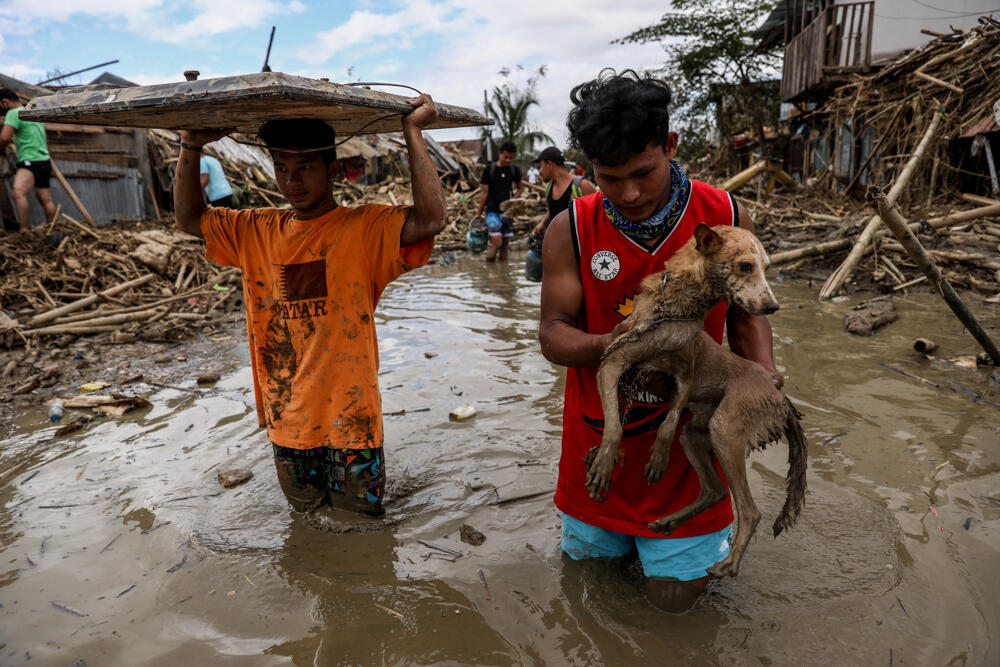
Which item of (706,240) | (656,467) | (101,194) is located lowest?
(656,467)

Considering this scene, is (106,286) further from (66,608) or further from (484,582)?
(484,582)

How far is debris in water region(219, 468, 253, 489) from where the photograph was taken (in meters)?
3.45

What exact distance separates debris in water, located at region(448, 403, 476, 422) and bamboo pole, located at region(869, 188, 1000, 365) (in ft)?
9.29

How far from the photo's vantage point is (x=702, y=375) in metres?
1.93

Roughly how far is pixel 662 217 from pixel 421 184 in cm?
100

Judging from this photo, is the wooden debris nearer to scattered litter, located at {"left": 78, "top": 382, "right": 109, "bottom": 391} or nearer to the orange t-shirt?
the orange t-shirt

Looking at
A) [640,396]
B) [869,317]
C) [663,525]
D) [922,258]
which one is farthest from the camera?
[869,317]

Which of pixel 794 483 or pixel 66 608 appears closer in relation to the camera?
pixel 794 483

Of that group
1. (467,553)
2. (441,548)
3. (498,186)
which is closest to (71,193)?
(498,186)

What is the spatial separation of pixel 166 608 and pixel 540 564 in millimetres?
1561

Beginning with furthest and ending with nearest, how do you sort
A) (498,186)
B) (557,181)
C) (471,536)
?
(498,186)
(557,181)
(471,536)

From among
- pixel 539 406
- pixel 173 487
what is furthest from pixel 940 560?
pixel 173 487

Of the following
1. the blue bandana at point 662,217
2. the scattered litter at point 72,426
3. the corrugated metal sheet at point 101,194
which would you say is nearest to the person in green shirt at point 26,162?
the corrugated metal sheet at point 101,194

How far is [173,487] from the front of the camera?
3445mm
